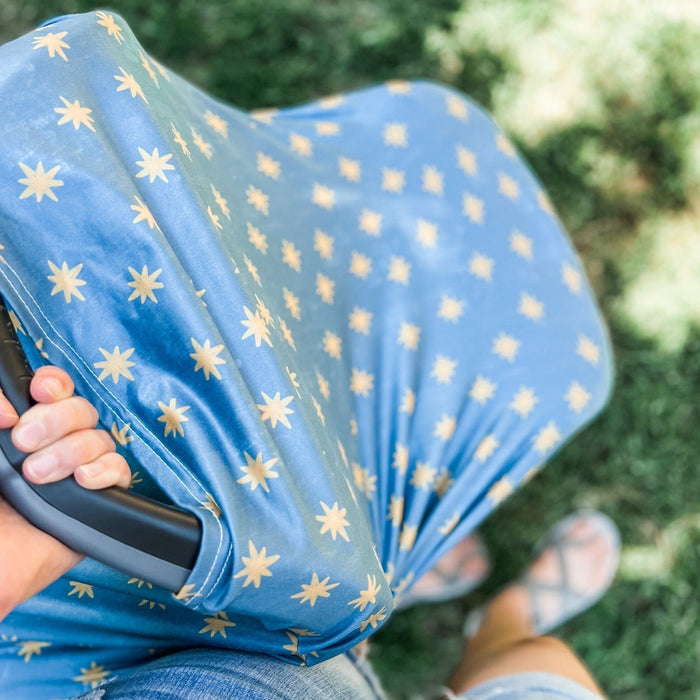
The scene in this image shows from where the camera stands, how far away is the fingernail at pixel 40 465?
22.0 inches

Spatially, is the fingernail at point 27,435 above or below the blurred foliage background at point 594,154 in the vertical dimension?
above

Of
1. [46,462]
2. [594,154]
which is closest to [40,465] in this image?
[46,462]

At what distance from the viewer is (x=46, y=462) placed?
56 centimetres

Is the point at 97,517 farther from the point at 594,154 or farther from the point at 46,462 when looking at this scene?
the point at 594,154

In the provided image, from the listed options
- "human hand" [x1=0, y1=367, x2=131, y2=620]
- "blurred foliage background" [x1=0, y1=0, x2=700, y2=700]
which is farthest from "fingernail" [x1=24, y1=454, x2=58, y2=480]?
"blurred foliage background" [x1=0, y1=0, x2=700, y2=700]

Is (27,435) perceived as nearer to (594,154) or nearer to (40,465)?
(40,465)

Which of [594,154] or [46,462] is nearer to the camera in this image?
[46,462]

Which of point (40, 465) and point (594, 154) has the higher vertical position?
point (40, 465)

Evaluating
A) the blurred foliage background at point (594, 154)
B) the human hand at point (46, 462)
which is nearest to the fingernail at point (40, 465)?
the human hand at point (46, 462)

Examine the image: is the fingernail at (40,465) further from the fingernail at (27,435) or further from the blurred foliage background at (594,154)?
the blurred foliage background at (594,154)

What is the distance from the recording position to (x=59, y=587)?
696 mm

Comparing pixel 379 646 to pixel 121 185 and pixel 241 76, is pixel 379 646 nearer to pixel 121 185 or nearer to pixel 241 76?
pixel 121 185

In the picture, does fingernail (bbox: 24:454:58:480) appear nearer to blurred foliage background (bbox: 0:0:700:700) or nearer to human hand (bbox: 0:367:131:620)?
human hand (bbox: 0:367:131:620)

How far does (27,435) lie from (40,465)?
0.08 ft
